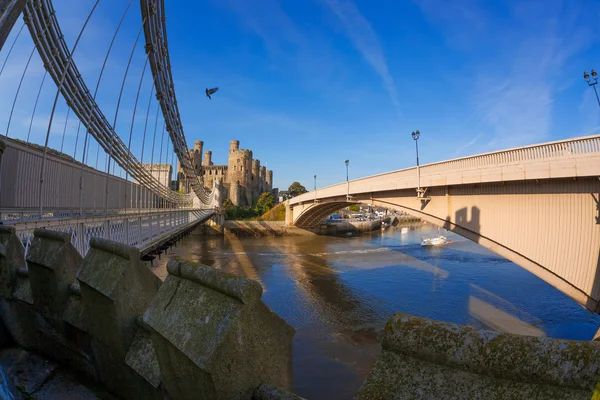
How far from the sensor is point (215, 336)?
63.3 inches

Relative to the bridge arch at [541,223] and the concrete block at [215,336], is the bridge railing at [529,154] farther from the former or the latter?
the concrete block at [215,336]

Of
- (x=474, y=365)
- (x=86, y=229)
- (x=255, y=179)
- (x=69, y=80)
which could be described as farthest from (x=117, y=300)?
(x=255, y=179)

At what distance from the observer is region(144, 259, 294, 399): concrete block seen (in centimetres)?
162

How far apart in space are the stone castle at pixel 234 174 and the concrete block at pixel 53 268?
222ft

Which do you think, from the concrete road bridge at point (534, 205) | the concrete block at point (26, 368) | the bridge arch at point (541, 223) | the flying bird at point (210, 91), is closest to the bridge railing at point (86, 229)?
the concrete block at point (26, 368)

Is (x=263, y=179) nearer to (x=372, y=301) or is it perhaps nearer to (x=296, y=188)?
(x=296, y=188)

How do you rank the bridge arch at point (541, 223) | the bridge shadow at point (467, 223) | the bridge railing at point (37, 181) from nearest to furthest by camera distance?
the bridge railing at point (37, 181) < the bridge arch at point (541, 223) < the bridge shadow at point (467, 223)

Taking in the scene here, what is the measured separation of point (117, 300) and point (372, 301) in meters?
15.6

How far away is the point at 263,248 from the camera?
126ft

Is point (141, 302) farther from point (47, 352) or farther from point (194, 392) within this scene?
point (47, 352)

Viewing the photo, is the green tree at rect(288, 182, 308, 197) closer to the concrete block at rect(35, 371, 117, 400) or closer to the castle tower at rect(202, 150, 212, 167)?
the castle tower at rect(202, 150, 212, 167)

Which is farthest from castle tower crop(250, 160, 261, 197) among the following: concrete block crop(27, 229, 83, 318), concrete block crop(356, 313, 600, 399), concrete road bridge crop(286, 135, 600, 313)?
concrete block crop(356, 313, 600, 399)

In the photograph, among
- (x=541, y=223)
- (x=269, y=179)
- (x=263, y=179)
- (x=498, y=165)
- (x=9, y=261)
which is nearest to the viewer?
(x=9, y=261)

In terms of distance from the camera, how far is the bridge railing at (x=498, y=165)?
9.59 m
